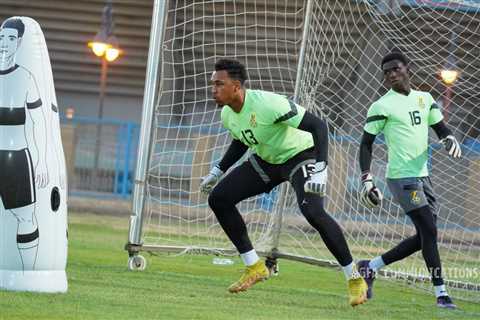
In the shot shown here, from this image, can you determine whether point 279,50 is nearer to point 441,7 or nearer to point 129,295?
point 441,7

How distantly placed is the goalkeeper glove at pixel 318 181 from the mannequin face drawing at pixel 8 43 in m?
2.30

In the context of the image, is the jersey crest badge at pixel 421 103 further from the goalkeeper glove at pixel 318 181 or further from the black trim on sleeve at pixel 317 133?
the goalkeeper glove at pixel 318 181

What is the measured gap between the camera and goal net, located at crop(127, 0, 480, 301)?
12516 mm

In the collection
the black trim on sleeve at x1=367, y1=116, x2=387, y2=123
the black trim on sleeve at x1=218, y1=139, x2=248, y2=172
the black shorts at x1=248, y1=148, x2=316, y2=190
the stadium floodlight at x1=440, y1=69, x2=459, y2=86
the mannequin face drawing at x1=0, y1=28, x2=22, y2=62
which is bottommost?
the black shorts at x1=248, y1=148, x2=316, y2=190

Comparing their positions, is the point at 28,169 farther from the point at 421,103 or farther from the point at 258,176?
the point at 421,103

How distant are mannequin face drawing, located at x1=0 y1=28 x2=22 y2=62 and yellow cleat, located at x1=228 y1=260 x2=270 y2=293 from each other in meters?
2.51

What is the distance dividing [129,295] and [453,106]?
6.50 meters

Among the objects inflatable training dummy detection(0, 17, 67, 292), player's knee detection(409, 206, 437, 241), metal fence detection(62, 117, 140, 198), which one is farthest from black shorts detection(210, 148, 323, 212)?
metal fence detection(62, 117, 140, 198)

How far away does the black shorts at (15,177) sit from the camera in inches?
307

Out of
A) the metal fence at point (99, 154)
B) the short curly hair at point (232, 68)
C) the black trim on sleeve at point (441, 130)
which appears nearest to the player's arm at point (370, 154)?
the black trim on sleeve at point (441, 130)

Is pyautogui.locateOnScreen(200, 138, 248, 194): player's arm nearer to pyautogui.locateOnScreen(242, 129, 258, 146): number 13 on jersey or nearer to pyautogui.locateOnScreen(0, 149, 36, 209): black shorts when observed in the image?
pyautogui.locateOnScreen(242, 129, 258, 146): number 13 on jersey

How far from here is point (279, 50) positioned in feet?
47.5

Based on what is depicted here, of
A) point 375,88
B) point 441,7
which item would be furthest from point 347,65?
point 441,7

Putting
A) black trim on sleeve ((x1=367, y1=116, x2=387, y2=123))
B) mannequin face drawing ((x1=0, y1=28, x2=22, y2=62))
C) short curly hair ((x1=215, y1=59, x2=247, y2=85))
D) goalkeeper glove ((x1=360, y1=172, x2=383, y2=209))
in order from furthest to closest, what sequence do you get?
black trim on sleeve ((x1=367, y1=116, x2=387, y2=123)) < goalkeeper glove ((x1=360, y1=172, x2=383, y2=209)) < short curly hair ((x1=215, y1=59, x2=247, y2=85)) < mannequin face drawing ((x1=0, y1=28, x2=22, y2=62))
